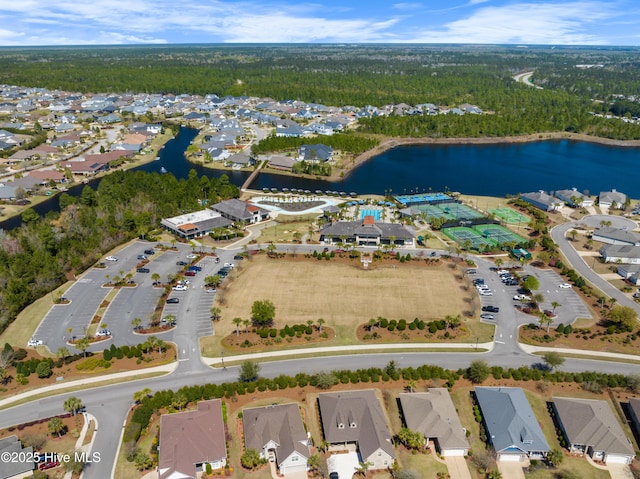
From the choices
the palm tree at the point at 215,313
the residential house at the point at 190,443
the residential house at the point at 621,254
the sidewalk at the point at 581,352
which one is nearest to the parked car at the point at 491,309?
the sidewalk at the point at 581,352

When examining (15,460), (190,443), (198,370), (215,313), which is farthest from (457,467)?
(15,460)

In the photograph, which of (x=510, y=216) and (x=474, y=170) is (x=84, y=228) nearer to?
(x=510, y=216)

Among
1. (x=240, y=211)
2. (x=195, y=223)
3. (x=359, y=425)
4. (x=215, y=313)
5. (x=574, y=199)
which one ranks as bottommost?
(x=359, y=425)

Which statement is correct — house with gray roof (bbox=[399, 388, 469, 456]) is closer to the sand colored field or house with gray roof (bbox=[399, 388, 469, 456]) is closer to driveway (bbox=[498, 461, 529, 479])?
driveway (bbox=[498, 461, 529, 479])

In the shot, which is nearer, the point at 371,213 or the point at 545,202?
the point at 371,213

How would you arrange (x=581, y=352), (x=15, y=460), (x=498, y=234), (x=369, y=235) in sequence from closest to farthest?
(x=15, y=460) < (x=581, y=352) < (x=369, y=235) < (x=498, y=234)
